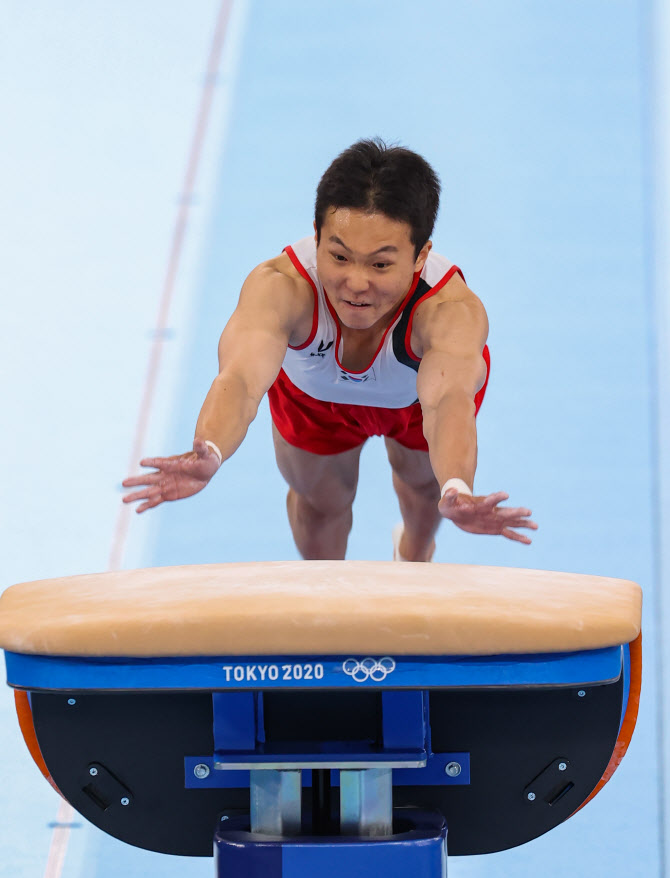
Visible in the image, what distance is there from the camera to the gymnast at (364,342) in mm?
2139

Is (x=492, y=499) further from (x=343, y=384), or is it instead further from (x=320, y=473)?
(x=320, y=473)

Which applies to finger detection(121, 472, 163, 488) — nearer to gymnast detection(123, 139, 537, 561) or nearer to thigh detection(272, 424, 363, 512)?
gymnast detection(123, 139, 537, 561)

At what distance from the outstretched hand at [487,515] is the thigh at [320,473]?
Result: 1.14m

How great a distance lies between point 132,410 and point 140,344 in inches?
17.6

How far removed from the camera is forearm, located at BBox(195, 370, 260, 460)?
2.19m

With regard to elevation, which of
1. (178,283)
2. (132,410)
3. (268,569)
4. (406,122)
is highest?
(406,122)

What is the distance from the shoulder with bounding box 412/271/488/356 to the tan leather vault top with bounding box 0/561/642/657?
3.41 ft

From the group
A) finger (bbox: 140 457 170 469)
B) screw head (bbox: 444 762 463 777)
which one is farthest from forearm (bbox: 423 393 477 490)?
screw head (bbox: 444 762 463 777)

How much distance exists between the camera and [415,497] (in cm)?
327

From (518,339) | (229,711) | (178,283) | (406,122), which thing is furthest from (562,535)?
(406,122)

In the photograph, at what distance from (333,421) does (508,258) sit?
104 inches

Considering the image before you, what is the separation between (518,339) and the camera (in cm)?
490

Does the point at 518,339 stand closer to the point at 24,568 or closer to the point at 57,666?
the point at 24,568

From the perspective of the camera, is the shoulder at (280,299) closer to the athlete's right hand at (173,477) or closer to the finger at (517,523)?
the athlete's right hand at (173,477)
